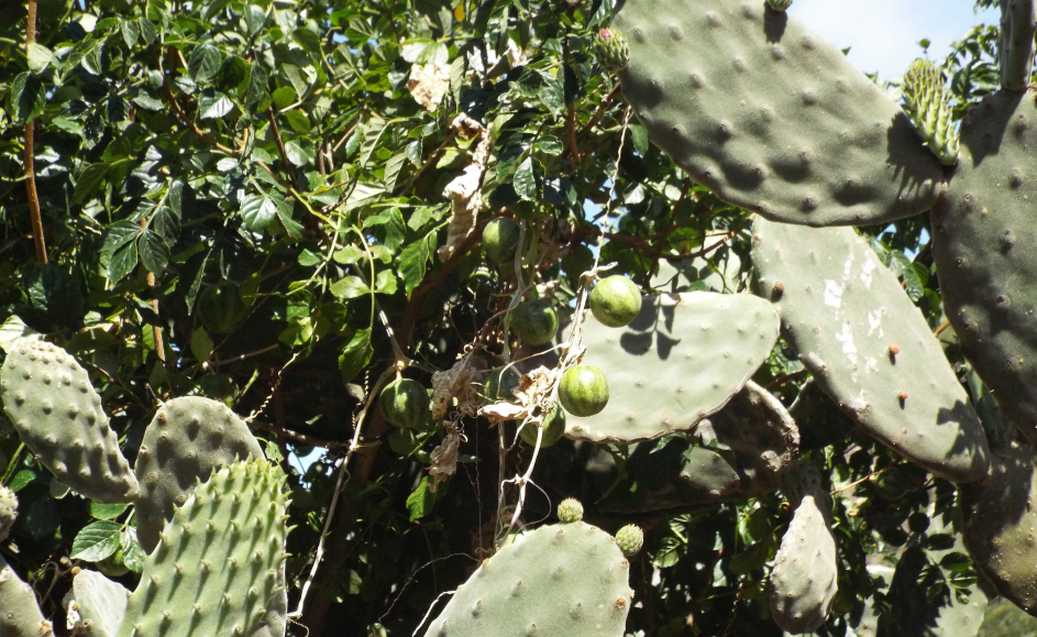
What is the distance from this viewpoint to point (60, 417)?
6.25ft

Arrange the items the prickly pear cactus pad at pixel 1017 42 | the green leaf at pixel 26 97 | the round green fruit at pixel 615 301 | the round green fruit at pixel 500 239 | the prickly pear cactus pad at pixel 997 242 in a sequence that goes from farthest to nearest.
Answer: the green leaf at pixel 26 97 < the round green fruit at pixel 500 239 < the round green fruit at pixel 615 301 < the prickly pear cactus pad at pixel 997 242 < the prickly pear cactus pad at pixel 1017 42

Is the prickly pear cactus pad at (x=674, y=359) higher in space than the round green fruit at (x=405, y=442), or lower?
higher

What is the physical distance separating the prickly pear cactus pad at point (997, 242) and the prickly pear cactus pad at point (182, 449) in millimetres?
1071

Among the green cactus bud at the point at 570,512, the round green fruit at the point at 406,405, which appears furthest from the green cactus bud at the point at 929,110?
the round green fruit at the point at 406,405

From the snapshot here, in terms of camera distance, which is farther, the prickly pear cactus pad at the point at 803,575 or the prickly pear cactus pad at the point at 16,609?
the prickly pear cactus pad at the point at 803,575

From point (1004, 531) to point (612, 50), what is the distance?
3.89ft

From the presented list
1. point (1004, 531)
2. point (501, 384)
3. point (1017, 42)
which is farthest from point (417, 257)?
point (1004, 531)

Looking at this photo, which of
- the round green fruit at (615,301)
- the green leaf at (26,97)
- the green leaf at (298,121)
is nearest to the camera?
the round green fruit at (615,301)

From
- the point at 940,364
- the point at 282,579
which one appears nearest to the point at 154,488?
the point at 282,579

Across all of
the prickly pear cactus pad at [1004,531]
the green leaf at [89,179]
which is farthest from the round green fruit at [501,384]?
the prickly pear cactus pad at [1004,531]

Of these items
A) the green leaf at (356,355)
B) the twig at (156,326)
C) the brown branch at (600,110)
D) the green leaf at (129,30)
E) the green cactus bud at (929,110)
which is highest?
the green cactus bud at (929,110)

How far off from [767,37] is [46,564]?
155 cm

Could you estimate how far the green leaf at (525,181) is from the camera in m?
2.07

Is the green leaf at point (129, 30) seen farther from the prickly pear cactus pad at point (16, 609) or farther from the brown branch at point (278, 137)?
the prickly pear cactus pad at point (16, 609)
